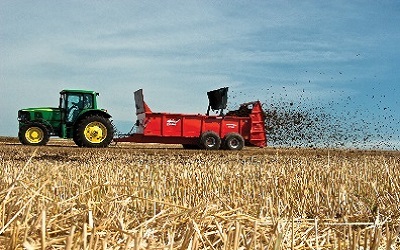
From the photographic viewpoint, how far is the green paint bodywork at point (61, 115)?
60.1ft

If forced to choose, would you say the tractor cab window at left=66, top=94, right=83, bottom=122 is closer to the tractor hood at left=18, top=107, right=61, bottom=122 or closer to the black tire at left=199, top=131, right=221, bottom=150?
the tractor hood at left=18, top=107, right=61, bottom=122

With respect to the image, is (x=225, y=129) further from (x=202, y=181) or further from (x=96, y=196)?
(x=96, y=196)

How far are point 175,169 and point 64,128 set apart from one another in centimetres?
1140

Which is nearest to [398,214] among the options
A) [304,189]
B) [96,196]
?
[304,189]

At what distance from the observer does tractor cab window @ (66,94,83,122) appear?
730 inches

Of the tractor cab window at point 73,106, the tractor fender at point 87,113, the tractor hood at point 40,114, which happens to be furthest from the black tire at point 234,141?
the tractor hood at point 40,114

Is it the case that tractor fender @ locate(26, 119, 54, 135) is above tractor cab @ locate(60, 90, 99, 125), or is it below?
below

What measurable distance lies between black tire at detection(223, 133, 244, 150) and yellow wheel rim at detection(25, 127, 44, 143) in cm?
654

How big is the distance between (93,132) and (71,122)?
0.99m

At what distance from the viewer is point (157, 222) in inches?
130

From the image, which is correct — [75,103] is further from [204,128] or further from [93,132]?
[204,128]

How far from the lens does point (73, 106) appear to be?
18625 millimetres

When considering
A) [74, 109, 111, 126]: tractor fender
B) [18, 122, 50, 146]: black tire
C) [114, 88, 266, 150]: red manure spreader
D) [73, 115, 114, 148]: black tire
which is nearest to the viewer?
[73, 115, 114, 148]: black tire

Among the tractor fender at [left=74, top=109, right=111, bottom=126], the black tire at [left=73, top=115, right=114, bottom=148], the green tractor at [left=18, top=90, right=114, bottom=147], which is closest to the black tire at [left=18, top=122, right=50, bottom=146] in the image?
the green tractor at [left=18, top=90, right=114, bottom=147]
